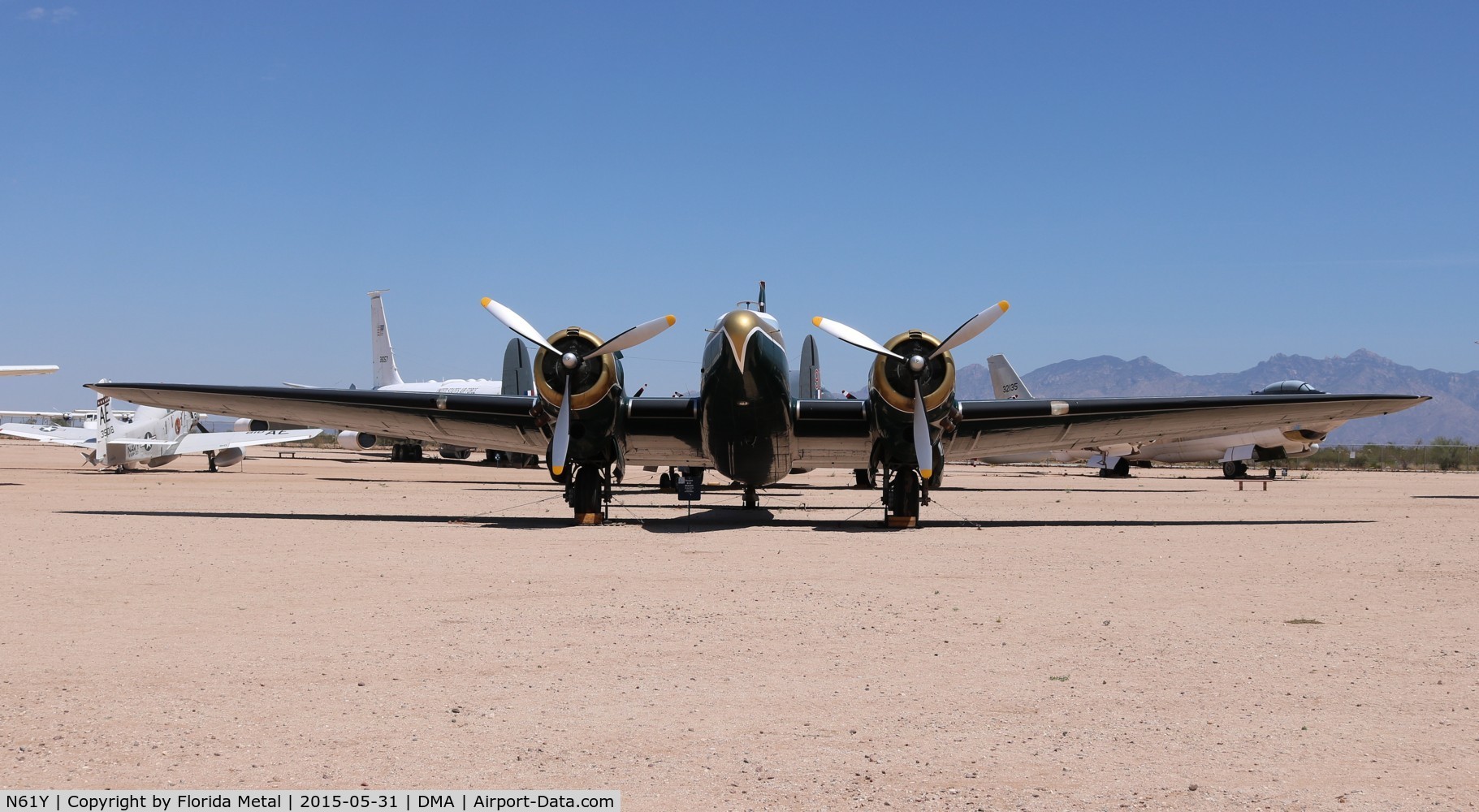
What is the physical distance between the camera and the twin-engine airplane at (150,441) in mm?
44312

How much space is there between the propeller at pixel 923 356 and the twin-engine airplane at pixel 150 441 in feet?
104

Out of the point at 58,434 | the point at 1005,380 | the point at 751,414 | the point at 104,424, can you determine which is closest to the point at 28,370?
the point at 104,424

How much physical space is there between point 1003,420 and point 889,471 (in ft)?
8.68

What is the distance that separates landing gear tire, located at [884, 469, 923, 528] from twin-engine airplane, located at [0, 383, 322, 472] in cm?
3173

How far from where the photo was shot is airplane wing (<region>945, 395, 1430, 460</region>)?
20641 mm

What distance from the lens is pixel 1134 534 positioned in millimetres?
18875

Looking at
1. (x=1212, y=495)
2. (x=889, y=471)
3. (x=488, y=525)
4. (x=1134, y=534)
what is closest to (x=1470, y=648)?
(x=1134, y=534)

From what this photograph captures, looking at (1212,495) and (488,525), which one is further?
(1212,495)

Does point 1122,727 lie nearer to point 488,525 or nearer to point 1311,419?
point 488,525

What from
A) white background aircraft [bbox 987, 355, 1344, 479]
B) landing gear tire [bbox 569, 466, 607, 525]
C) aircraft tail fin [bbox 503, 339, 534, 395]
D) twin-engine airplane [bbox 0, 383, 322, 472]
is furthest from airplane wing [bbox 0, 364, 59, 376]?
white background aircraft [bbox 987, 355, 1344, 479]

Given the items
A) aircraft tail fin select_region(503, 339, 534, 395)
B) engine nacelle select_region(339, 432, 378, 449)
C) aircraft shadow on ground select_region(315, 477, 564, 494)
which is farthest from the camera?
engine nacelle select_region(339, 432, 378, 449)

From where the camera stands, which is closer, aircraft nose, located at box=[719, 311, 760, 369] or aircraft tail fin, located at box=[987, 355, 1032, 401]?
aircraft nose, located at box=[719, 311, 760, 369]

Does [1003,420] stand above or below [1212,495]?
above

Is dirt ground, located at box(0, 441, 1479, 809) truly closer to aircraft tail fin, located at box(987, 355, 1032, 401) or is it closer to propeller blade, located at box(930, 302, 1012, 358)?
propeller blade, located at box(930, 302, 1012, 358)
